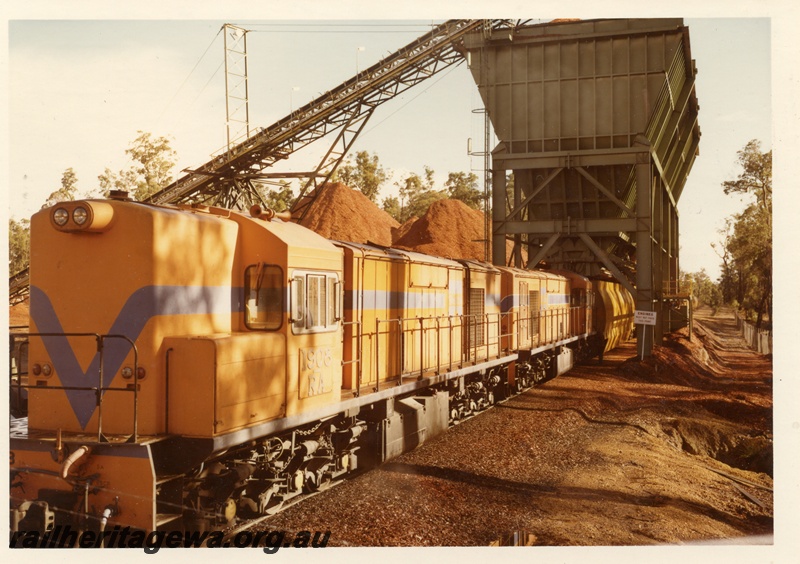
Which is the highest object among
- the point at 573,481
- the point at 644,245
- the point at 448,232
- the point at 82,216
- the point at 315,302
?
the point at 448,232

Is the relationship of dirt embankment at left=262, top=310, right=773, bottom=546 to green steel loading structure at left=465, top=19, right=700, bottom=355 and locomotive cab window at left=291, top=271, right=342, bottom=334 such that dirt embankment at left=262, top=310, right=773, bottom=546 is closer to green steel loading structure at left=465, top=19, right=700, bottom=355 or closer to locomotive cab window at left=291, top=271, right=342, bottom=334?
locomotive cab window at left=291, top=271, right=342, bottom=334

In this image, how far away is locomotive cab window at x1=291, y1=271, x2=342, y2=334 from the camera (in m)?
7.98

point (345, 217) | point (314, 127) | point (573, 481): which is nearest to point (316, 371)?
point (573, 481)

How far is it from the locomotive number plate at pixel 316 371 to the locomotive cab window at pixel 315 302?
10.3 inches

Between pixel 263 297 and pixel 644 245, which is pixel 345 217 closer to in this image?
pixel 644 245

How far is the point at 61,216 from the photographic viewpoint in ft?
23.1

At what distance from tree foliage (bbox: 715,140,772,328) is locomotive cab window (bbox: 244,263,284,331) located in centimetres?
1777

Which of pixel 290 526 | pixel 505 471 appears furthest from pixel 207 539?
pixel 505 471

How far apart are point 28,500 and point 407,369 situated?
6.67 metres

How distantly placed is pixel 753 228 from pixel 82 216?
2809cm

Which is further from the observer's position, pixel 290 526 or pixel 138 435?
pixel 290 526

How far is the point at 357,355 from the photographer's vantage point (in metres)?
10.4

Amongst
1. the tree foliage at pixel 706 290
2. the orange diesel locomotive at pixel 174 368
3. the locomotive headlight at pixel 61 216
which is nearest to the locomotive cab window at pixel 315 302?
the orange diesel locomotive at pixel 174 368

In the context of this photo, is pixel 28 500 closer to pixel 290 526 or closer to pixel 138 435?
pixel 138 435
